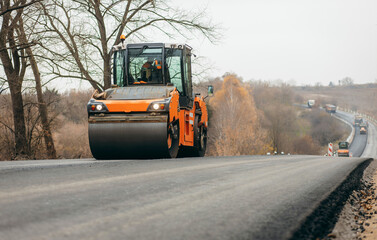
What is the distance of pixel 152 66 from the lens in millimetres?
12234

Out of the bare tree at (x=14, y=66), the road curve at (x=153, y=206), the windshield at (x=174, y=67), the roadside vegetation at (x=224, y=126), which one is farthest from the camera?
the roadside vegetation at (x=224, y=126)

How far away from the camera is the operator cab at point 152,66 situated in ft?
40.0

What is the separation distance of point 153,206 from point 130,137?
271 inches

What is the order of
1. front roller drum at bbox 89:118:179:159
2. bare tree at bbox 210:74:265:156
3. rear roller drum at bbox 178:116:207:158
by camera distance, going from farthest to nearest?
bare tree at bbox 210:74:265:156, rear roller drum at bbox 178:116:207:158, front roller drum at bbox 89:118:179:159

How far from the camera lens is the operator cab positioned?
12.2 m

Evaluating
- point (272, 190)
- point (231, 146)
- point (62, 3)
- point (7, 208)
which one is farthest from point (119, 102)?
point (231, 146)

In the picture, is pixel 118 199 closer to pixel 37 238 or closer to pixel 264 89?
pixel 37 238

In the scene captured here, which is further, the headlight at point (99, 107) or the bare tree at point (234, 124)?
the bare tree at point (234, 124)

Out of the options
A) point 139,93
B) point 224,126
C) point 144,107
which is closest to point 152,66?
point 139,93

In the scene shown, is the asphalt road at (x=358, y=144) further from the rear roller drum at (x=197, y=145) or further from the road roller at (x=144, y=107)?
the road roller at (x=144, y=107)

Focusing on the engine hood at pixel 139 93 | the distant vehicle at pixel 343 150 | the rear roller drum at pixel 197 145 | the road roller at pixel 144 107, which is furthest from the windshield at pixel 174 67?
the distant vehicle at pixel 343 150

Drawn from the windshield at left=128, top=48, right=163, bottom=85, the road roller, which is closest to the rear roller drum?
the road roller

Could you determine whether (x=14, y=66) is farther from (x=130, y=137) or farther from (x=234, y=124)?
(x=234, y=124)

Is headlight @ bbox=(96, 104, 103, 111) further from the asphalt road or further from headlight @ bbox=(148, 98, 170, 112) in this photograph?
the asphalt road
